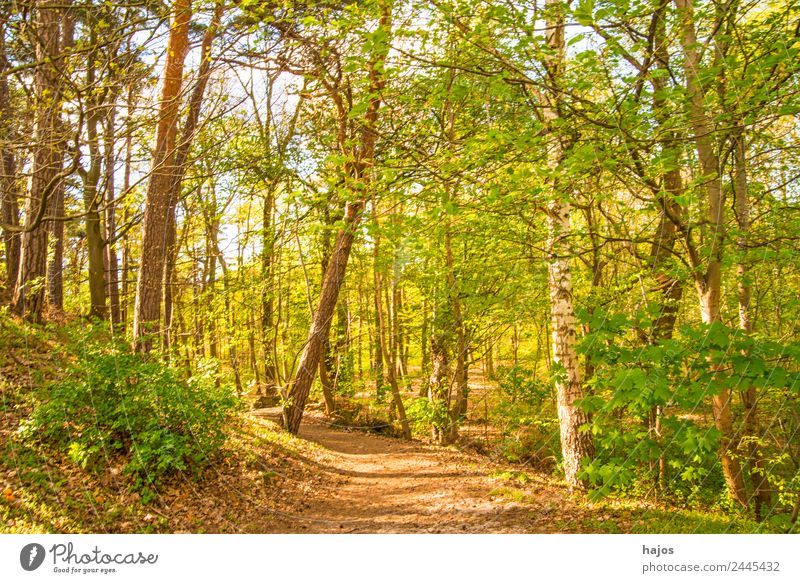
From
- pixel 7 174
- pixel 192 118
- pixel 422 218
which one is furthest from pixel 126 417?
pixel 422 218

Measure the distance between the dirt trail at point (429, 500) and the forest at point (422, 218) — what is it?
0.04 m

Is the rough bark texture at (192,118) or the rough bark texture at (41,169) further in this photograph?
the rough bark texture at (192,118)

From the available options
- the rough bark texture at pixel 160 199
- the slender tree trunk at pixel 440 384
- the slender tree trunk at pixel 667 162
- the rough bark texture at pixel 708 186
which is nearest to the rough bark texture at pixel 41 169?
the rough bark texture at pixel 160 199

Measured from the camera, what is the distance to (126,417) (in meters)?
3.45

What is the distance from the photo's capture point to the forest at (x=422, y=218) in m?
2.77

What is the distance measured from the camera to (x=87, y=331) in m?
3.58

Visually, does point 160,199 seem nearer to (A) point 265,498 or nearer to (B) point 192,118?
(B) point 192,118

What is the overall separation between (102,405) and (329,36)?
3.25 m

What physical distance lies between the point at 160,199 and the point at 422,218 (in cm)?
226

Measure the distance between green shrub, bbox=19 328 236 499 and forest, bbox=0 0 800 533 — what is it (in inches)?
0.7

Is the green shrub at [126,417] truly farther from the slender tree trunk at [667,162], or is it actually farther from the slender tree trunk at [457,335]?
the slender tree trunk at [667,162]

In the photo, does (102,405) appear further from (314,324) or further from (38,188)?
(314,324)

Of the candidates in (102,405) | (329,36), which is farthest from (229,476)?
(329,36)

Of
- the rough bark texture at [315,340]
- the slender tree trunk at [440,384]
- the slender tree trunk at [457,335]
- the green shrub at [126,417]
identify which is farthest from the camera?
the slender tree trunk at [440,384]
